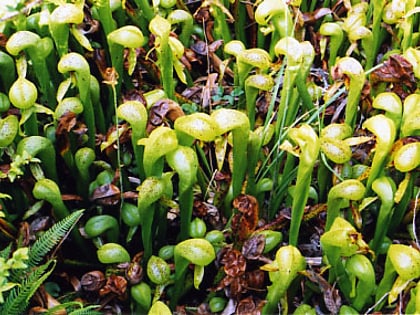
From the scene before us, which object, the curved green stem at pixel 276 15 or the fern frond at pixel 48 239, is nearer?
the fern frond at pixel 48 239

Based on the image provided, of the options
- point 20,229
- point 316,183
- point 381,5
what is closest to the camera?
point 20,229

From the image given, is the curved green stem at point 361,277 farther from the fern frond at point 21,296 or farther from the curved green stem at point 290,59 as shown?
the fern frond at point 21,296

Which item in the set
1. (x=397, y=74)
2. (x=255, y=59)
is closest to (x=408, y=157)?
(x=397, y=74)

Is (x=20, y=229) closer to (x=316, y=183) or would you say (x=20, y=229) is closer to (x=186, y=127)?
(x=186, y=127)

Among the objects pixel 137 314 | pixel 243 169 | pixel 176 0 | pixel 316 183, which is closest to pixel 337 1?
pixel 176 0

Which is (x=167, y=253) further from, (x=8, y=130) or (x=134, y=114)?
(x=8, y=130)

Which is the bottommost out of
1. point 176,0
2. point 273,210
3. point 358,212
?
point 273,210

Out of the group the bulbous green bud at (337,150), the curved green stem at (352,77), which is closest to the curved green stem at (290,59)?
the curved green stem at (352,77)

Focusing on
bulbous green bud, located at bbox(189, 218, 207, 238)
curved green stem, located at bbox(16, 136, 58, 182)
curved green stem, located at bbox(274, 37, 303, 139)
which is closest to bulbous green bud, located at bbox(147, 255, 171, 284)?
bulbous green bud, located at bbox(189, 218, 207, 238)
